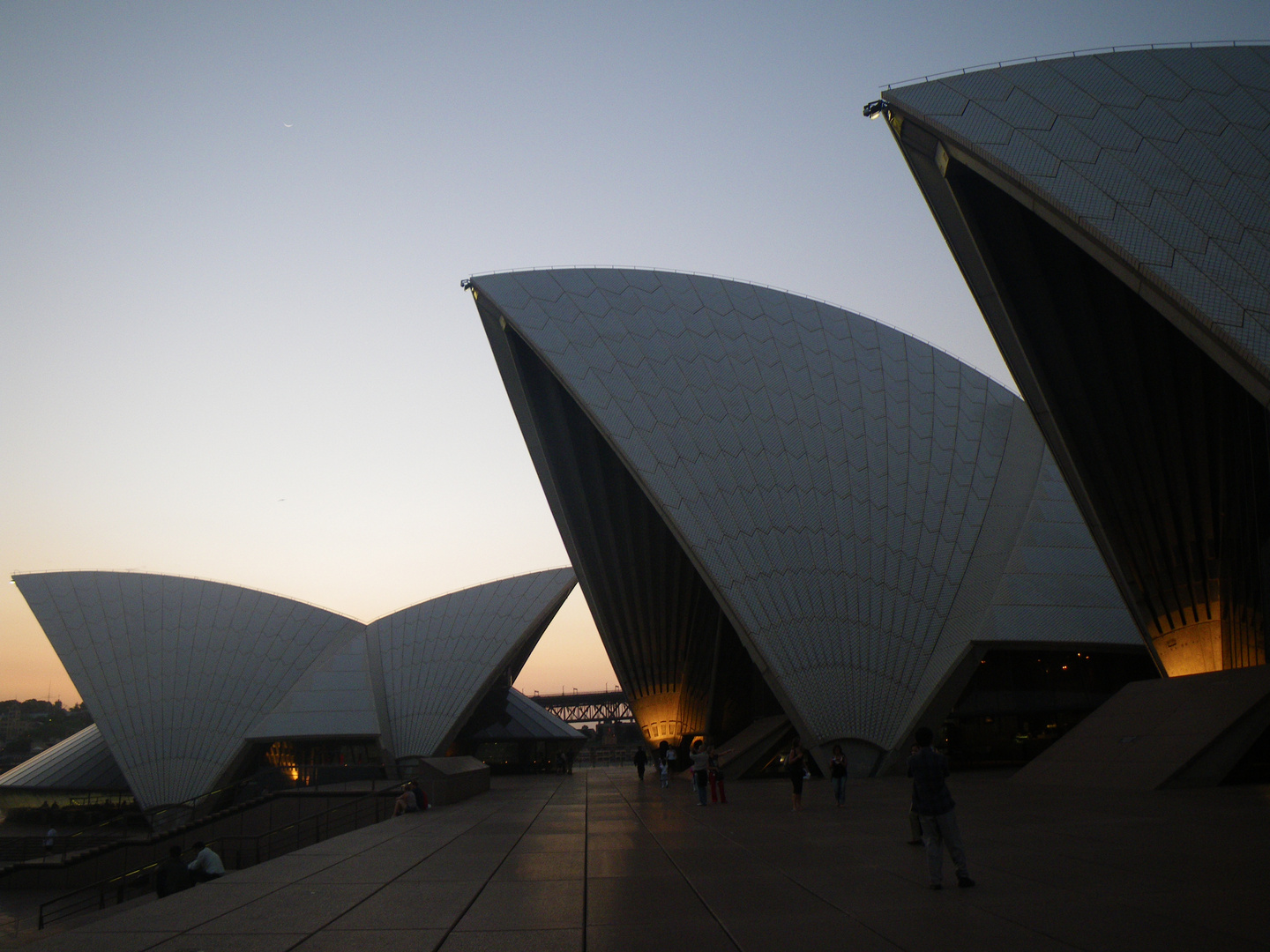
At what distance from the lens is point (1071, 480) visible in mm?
20656

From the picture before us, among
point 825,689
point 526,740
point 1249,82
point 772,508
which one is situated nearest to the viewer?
point 1249,82

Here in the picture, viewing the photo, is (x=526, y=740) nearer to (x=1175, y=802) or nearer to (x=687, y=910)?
(x=1175, y=802)

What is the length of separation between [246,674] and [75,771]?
329 inches

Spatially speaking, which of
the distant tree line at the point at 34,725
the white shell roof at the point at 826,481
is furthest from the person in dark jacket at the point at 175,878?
the distant tree line at the point at 34,725

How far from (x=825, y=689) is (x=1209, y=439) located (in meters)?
10.7

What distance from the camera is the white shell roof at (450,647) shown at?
36.1m

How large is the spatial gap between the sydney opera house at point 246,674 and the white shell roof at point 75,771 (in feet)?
0.22

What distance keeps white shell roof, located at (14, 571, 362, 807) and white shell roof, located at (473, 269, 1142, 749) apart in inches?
797

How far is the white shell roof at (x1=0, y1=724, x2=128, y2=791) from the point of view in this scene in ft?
121

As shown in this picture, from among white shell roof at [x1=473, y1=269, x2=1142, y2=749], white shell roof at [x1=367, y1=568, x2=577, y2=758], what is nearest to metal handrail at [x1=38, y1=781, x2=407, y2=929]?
white shell roof at [x1=473, y1=269, x2=1142, y2=749]

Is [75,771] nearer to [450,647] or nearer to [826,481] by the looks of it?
[450,647]

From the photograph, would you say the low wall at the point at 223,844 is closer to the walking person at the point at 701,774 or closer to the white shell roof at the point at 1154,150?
the walking person at the point at 701,774

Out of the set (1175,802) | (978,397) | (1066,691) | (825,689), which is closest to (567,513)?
(825,689)

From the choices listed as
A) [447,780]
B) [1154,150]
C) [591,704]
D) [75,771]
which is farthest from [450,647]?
[591,704]
